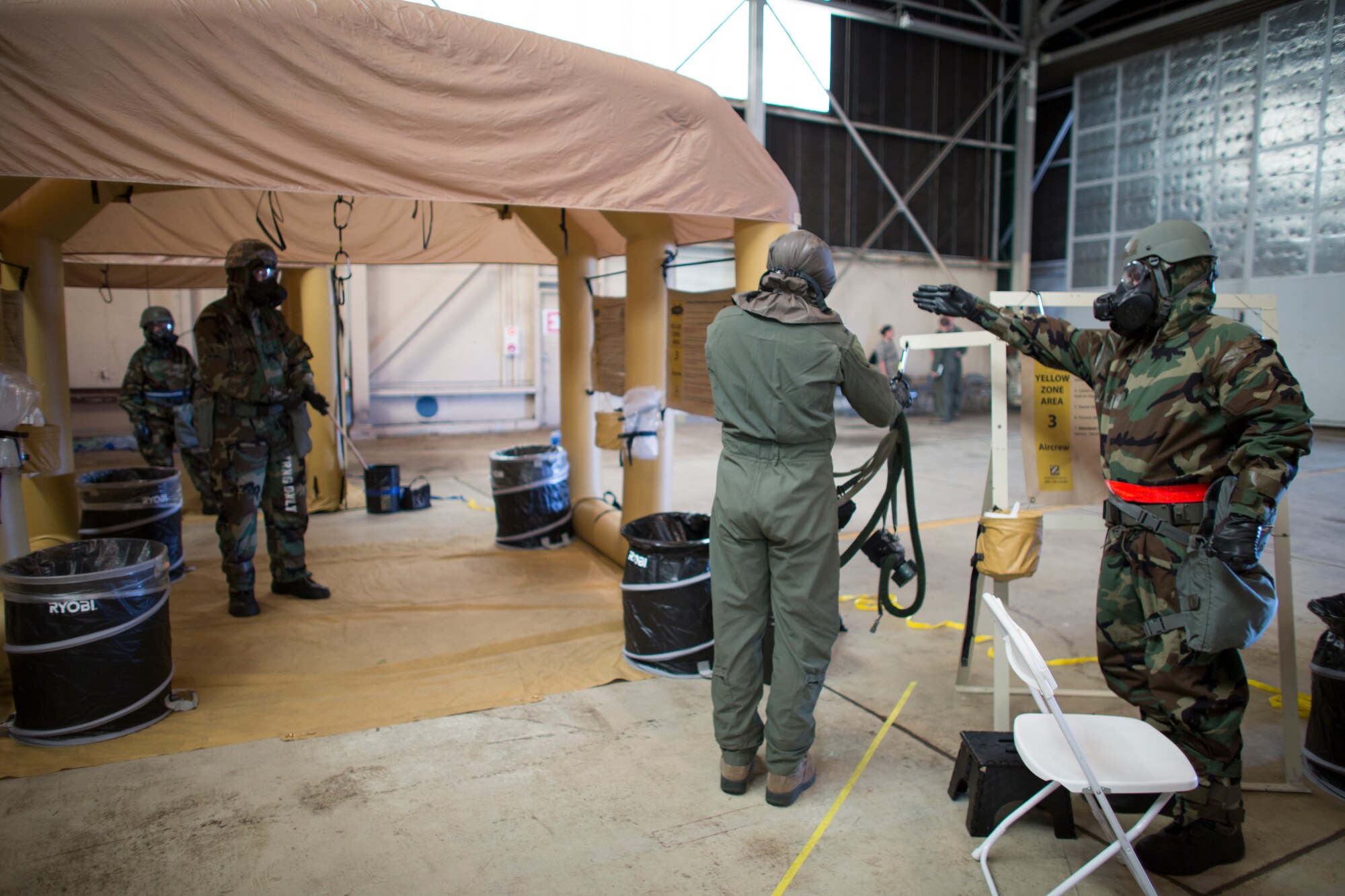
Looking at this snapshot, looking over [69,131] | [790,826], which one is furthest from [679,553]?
[69,131]

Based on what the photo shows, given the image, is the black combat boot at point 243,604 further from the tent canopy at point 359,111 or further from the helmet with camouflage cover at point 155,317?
the helmet with camouflage cover at point 155,317

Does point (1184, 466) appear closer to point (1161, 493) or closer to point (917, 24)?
point (1161, 493)

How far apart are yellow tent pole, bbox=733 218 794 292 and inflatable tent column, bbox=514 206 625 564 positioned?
6.76 ft

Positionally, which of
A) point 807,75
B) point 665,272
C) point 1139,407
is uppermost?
point 807,75

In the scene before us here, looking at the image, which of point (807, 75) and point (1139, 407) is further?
point (807, 75)

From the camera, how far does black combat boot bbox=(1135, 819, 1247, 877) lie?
2453 millimetres

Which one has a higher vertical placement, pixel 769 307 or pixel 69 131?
pixel 69 131

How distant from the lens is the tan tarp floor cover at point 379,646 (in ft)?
11.2

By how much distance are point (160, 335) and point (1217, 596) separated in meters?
7.78

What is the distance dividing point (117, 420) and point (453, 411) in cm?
495

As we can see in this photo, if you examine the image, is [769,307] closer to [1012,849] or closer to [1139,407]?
[1139,407]

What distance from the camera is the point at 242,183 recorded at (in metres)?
2.94

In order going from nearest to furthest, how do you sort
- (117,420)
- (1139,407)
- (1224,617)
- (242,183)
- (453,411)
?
(1224,617)
(1139,407)
(242,183)
(117,420)
(453,411)

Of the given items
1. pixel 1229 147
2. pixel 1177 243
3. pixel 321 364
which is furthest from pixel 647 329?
pixel 1229 147
